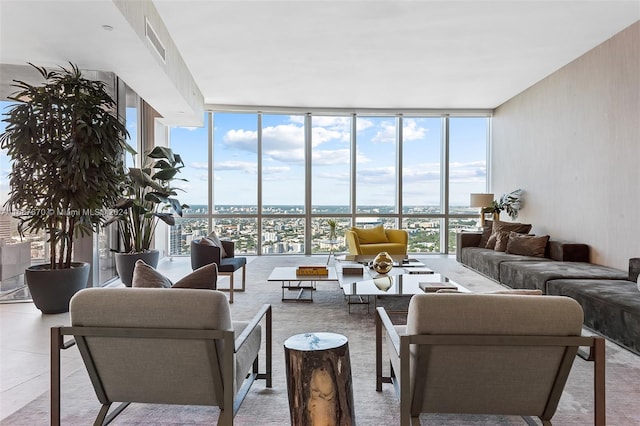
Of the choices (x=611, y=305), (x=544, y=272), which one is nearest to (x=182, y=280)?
(x=611, y=305)

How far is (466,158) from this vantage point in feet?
29.5

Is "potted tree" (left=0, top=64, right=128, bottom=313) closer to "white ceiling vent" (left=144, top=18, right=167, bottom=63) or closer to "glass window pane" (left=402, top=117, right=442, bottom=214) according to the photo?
"white ceiling vent" (left=144, top=18, right=167, bottom=63)

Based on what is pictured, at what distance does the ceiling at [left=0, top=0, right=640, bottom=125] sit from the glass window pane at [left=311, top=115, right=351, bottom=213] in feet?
5.41

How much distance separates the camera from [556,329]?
5.41 feet

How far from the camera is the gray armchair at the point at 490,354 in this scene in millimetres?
1646

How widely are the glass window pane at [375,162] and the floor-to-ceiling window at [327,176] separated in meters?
0.02

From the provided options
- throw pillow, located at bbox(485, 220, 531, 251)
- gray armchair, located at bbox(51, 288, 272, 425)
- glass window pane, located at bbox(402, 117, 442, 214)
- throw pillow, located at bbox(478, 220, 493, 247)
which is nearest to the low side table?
gray armchair, located at bbox(51, 288, 272, 425)

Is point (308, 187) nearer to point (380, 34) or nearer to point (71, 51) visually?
point (380, 34)

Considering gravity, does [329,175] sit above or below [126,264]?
above

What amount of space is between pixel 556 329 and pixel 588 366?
1.67m

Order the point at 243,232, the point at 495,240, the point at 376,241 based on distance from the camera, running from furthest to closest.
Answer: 1. the point at 243,232
2. the point at 376,241
3. the point at 495,240

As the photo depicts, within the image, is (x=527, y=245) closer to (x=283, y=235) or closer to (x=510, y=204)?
(x=510, y=204)

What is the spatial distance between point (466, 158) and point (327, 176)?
3.03 meters

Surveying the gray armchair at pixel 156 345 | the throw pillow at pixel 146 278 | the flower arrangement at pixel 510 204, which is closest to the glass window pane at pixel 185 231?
the flower arrangement at pixel 510 204
